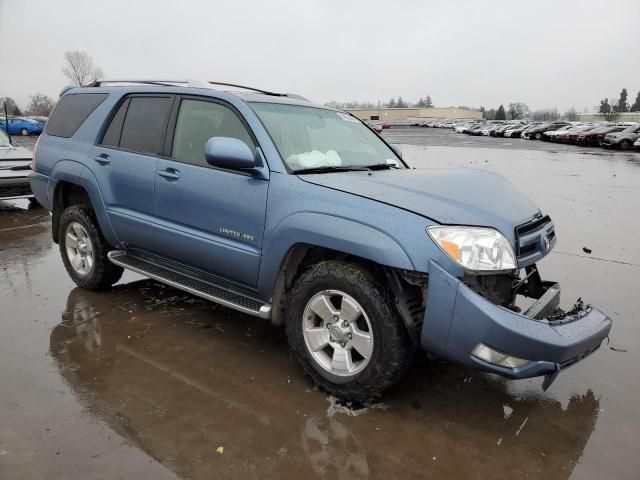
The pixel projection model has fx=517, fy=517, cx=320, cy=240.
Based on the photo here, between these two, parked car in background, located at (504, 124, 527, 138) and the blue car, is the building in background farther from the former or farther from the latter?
the blue car

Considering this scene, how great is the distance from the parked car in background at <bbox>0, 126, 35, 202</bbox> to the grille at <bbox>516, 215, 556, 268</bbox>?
8.08m

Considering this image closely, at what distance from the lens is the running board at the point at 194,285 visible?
3414 millimetres

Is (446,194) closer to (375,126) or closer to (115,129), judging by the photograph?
(115,129)

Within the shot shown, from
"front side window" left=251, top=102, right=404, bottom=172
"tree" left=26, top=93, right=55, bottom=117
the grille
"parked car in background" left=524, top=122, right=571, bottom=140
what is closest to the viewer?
the grille

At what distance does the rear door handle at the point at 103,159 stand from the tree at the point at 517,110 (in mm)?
130591

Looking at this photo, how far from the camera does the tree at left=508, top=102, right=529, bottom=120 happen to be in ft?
406

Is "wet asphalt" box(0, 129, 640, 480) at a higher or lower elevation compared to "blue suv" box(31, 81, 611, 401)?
lower

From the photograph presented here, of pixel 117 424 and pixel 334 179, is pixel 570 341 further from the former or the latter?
pixel 117 424

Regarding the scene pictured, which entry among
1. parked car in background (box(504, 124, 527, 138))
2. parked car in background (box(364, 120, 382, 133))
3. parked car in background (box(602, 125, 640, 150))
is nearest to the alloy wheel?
parked car in background (box(364, 120, 382, 133))

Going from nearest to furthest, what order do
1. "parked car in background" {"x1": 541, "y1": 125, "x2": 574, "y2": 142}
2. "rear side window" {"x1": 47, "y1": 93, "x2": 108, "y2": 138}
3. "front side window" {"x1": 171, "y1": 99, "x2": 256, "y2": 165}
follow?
"front side window" {"x1": 171, "y1": 99, "x2": 256, "y2": 165} → "rear side window" {"x1": 47, "y1": 93, "x2": 108, "y2": 138} → "parked car in background" {"x1": 541, "y1": 125, "x2": 574, "y2": 142}

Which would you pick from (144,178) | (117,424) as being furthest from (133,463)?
(144,178)

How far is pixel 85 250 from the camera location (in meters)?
4.84

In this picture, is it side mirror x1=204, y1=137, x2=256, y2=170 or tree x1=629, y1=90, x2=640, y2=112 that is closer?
side mirror x1=204, y1=137, x2=256, y2=170

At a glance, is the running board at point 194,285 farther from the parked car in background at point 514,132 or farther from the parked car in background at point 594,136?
the parked car in background at point 514,132
